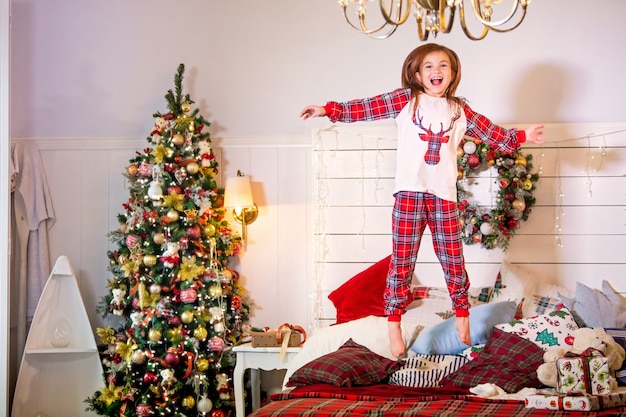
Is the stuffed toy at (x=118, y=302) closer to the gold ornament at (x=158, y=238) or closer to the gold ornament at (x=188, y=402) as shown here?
the gold ornament at (x=158, y=238)

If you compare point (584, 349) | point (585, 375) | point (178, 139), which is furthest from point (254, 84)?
point (585, 375)

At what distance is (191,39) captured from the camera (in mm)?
5086

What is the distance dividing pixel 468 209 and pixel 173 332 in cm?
183

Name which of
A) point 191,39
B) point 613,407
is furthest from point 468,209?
point 191,39

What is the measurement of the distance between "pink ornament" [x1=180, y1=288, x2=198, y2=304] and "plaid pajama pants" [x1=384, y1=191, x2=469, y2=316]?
5.05 ft

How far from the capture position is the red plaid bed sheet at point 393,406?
3.22m

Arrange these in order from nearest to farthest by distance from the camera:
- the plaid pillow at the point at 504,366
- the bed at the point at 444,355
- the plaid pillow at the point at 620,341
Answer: the bed at the point at 444,355 → the plaid pillow at the point at 504,366 → the plaid pillow at the point at 620,341

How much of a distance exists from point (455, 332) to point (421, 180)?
1127 mm

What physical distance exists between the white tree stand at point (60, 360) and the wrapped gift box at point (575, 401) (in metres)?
2.68

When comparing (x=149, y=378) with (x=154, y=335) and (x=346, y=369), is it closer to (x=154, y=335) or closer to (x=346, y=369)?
(x=154, y=335)

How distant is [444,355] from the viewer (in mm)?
4043

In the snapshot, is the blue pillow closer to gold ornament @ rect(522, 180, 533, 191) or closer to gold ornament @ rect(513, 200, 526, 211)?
gold ornament @ rect(513, 200, 526, 211)

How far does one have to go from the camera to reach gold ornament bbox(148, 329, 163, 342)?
4512 mm

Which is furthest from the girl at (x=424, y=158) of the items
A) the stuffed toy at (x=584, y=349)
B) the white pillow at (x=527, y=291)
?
the white pillow at (x=527, y=291)
